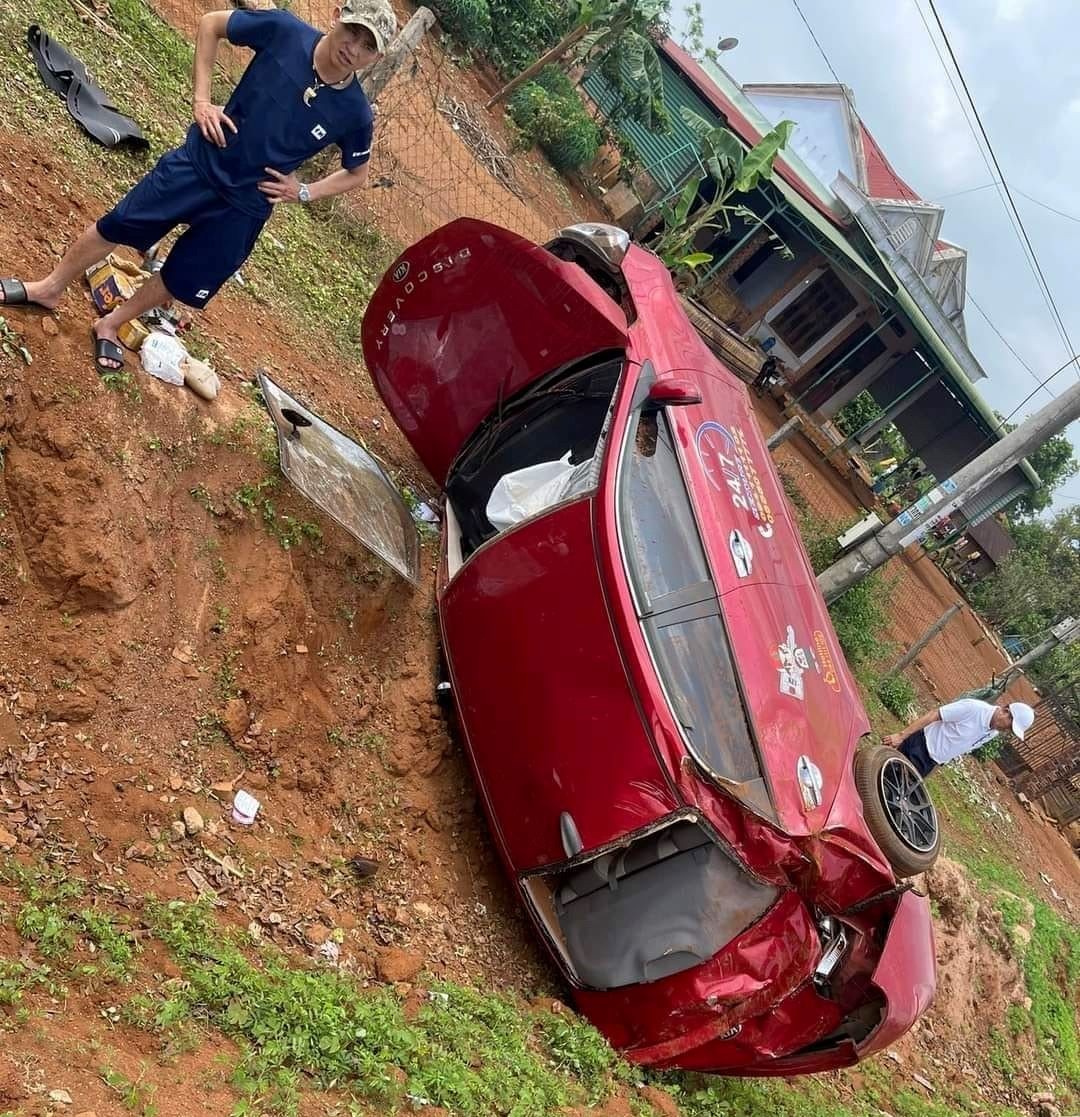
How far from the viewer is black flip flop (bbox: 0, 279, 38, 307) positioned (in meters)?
3.27

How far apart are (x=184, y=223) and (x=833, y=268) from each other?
18.4 meters

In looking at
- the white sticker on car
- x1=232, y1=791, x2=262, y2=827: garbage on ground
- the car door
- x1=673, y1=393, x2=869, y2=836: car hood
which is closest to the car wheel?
x1=673, y1=393, x2=869, y2=836: car hood

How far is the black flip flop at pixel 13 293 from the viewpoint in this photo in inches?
129

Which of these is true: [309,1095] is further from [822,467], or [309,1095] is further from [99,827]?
[822,467]

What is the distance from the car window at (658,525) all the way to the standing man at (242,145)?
177 cm

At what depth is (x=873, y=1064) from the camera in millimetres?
5879

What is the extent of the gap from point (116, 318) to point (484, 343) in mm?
1965

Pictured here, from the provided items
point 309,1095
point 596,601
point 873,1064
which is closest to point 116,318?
point 596,601

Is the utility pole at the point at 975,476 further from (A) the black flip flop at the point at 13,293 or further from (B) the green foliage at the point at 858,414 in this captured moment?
(B) the green foliage at the point at 858,414

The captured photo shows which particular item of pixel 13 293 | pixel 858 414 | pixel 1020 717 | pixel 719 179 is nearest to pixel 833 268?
pixel 858 414

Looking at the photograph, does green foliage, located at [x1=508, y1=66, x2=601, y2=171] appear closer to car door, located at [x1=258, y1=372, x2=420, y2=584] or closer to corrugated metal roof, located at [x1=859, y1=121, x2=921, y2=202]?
corrugated metal roof, located at [x1=859, y1=121, x2=921, y2=202]

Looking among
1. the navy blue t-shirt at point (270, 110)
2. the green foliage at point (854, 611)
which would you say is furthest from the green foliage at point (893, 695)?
the navy blue t-shirt at point (270, 110)

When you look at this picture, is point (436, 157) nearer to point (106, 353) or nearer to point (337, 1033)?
point (106, 353)

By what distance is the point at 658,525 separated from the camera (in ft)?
12.5
